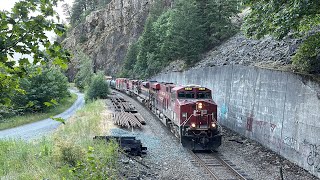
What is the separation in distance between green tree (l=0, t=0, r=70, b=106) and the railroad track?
9910 millimetres

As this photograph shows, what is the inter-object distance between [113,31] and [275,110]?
264ft

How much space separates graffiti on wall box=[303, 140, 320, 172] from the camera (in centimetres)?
1203

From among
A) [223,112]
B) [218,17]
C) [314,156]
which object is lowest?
[314,156]

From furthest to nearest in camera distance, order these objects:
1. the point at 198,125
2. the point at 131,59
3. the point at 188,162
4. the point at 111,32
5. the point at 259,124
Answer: the point at 111,32 < the point at 131,59 < the point at 259,124 < the point at 198,125 < the point at 188,162

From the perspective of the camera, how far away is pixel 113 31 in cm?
9125

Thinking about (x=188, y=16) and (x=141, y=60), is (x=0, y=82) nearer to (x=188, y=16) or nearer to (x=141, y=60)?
(x=188, y=16)

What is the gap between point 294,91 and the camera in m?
13.9

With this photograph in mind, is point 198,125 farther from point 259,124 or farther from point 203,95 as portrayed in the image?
point 259,124

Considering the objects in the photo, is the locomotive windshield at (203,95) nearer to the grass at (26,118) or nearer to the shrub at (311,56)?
the shrub at (311,56)

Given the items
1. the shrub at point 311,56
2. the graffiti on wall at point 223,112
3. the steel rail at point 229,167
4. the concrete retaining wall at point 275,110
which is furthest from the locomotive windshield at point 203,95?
the graffiti on wall at point 223,112

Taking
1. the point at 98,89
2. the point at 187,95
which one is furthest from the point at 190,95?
the point at 98,89

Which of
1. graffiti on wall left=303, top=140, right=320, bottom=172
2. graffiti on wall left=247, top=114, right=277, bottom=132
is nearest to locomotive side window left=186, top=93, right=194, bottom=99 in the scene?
graffiti on wall left=247, top=114, right=277, bottom=132

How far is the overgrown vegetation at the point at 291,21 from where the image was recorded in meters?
11.1

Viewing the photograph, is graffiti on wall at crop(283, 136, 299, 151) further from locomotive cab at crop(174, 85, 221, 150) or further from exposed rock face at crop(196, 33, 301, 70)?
exposed rock face at crop(196, 33, 301, 70)
